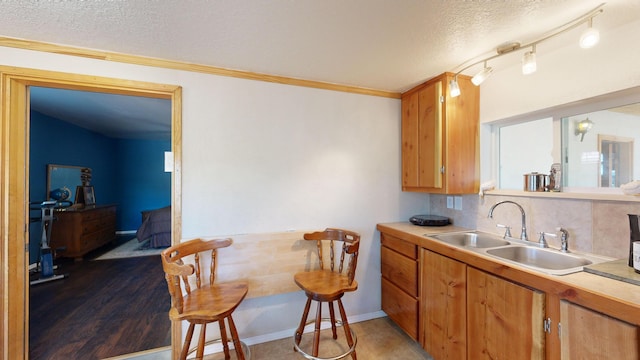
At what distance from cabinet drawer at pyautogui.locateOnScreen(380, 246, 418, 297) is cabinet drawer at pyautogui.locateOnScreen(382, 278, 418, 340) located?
0.06m

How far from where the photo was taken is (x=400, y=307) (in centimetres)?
205

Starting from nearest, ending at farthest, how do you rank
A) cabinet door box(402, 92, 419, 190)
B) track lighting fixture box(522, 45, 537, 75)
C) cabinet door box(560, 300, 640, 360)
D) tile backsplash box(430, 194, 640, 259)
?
cabinet door box(560, 300, 640, 360) < tile backsplash box(430, 194, 640, 259) < track lighting fixture box(522, 45, 537, 75) < cabinet door box(402, 92, 419, 190)

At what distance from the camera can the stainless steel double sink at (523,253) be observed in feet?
4.40

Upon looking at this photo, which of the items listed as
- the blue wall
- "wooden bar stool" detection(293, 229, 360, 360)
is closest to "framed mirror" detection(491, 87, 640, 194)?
"wooden bar stool" detection(293, 229, 360, 360)

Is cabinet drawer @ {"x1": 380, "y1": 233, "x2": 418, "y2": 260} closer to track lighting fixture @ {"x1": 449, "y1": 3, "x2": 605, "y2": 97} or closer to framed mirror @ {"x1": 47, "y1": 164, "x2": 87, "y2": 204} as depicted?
track lighting fixture @ {"x1": 449, "y1": 3, "x2": 605, "y2": 97}

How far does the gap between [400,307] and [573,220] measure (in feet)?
4.40

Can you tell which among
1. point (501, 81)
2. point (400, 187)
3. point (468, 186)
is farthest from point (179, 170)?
point (501, 81)

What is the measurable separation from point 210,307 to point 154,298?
1.79 meters

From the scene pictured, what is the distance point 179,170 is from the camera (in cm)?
182

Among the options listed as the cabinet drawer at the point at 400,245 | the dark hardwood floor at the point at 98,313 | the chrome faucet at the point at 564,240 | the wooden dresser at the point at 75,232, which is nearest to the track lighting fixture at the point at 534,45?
the chrome faucet at the point at 564,240

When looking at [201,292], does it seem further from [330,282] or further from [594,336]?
[594,336]

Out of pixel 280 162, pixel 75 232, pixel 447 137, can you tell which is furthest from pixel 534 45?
pixel 75 232

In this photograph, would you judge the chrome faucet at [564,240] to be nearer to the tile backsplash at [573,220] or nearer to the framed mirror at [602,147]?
the tile backsplash at [573,220]

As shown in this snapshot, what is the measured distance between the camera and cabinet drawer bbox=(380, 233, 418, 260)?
1.91 m
